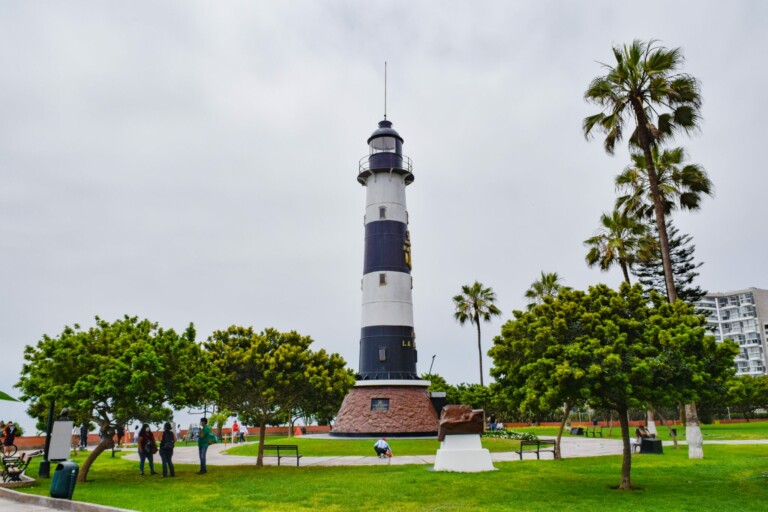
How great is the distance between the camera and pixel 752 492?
13.6 meters

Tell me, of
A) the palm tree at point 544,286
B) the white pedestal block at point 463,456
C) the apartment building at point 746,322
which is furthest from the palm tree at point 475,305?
the apartment building at point 746,322

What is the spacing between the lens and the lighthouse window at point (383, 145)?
127 ft

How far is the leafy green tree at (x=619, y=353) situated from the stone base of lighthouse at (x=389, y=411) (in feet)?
65.4

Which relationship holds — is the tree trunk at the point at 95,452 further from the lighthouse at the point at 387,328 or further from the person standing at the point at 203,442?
the lighthouse at the point at 387,328

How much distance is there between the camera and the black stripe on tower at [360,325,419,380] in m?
35.1

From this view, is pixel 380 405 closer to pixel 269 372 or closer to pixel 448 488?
pixel 269 372

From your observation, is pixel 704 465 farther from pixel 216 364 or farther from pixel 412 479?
pixel 216 364

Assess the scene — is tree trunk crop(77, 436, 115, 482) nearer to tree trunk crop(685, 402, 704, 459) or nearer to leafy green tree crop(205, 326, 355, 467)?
leafy green tree crop(205, 326, 355, 467)

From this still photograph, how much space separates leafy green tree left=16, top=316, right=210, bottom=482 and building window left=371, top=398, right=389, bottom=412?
54.1 feet

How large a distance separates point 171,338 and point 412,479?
30.4 feet

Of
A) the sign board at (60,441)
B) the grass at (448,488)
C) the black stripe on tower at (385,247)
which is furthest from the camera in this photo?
the black stripe on tower at (385,247)

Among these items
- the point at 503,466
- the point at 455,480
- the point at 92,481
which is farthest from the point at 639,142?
the point at 92,481

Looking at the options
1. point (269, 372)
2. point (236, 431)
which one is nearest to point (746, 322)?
point (236, 431)

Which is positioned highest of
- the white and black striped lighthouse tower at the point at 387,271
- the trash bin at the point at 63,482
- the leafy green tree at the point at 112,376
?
the white and black striped lighthouse tower at the point at 387,271
